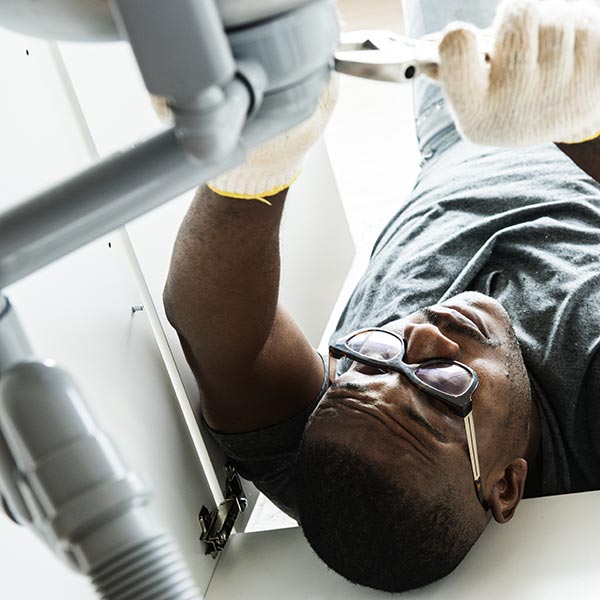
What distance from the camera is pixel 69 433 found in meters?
A: 0.33

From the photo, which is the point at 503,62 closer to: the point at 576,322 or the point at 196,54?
the point at 196,54

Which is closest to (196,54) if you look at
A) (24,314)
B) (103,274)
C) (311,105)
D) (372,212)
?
(311,105)

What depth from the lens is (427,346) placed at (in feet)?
3.57

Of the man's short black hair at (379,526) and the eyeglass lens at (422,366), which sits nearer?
the man's short black hair at (379,526)

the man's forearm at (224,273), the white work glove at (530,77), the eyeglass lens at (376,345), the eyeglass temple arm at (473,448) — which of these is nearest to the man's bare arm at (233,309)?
the man's forearm at (224,273)

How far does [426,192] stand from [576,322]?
493 millimetres

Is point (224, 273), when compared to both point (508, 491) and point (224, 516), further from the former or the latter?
point (508, 491)

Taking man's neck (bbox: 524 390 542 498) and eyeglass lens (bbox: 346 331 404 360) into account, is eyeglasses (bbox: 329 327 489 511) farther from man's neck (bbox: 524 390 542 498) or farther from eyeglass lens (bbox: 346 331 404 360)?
man's neck (bbox: 524 390 542 498)

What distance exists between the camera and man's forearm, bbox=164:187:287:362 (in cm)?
105

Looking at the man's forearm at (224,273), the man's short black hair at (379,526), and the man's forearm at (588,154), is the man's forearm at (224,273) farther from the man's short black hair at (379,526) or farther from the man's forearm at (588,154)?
the man's forearm at (588,154)

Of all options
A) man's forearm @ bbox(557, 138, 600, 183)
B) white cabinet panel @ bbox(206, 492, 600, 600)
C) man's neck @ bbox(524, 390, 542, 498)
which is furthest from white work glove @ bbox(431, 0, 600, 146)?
man's neck @ bbox(524, 390, 542, 498)

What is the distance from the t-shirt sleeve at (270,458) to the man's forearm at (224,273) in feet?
0.36

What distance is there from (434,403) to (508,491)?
0.13 metres

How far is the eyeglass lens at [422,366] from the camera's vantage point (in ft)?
3.42
